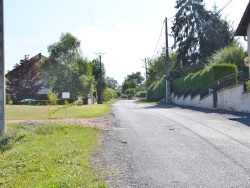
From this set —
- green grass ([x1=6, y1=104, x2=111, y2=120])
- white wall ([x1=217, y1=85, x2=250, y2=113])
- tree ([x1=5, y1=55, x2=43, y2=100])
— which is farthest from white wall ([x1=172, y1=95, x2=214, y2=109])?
tree ([x1=5, y1=55, x2=43, y2=100])

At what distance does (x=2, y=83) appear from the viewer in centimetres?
1180

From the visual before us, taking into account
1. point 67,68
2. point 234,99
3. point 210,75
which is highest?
point 67,68

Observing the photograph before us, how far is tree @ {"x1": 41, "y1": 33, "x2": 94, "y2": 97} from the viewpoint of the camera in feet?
187

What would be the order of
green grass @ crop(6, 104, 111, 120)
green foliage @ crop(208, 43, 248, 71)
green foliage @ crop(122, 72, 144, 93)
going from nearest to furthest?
green grass @ crop(6, 104, 111, 120) < green foliage @ crop(208, 43, 248, 71) < green foliage @ crop(122, 72, 144, 93)

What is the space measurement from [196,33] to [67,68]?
72.4ft

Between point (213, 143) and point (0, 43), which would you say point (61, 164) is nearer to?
point (213, 143)

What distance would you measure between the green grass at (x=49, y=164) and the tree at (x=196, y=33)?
1580 inches

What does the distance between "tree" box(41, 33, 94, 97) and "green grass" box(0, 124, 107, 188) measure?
46.2 meters

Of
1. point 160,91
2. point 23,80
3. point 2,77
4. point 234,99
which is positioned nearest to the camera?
point 2,77

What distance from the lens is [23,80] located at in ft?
184

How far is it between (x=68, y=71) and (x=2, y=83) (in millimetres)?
45853

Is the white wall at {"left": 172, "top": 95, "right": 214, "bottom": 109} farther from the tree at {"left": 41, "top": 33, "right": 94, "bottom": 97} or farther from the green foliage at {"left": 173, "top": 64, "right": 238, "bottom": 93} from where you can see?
the tree at {"left": 41, "top": 33, "right": 94, "bottom": 97}

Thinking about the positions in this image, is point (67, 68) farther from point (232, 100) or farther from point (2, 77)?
point (2, 77)

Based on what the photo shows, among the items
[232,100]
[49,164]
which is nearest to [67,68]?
[232,100]
